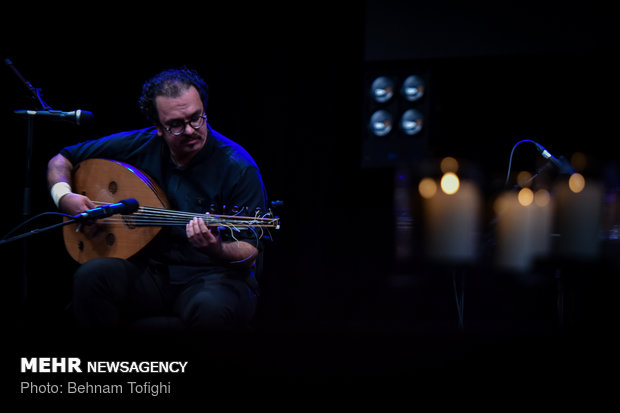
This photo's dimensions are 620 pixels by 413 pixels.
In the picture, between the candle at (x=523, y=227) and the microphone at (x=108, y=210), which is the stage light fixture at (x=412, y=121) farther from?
the microphone at (x=108, y=210)

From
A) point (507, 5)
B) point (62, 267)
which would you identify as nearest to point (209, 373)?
point (62, 267)

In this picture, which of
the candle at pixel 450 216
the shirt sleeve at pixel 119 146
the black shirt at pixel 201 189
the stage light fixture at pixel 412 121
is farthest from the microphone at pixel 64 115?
the candle at pixel 450 216

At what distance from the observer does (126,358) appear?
1.15 m

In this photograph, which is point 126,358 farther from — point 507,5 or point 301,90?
point 507,5

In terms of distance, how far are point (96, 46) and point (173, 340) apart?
278 centimetres

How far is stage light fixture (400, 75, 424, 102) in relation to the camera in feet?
12.0

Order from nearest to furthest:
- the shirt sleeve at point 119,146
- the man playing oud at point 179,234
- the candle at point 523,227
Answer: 1. the man playing oud at point 179,234
2. the shirt sleeve at point 119,146
3. the candle at point 523,227

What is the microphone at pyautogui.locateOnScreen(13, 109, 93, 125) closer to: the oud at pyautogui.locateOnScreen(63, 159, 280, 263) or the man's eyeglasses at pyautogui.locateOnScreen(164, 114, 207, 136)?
the oud at pyautogui.locateOnScreen(63, 159, 280, 263)

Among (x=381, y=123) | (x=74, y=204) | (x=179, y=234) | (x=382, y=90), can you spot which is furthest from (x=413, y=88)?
(x=74, y=204)

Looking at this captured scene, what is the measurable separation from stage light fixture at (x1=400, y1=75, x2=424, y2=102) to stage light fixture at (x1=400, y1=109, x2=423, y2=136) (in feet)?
0.30

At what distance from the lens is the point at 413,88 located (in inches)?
144

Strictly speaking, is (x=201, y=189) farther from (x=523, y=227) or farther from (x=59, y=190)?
(x=523, y=227)
